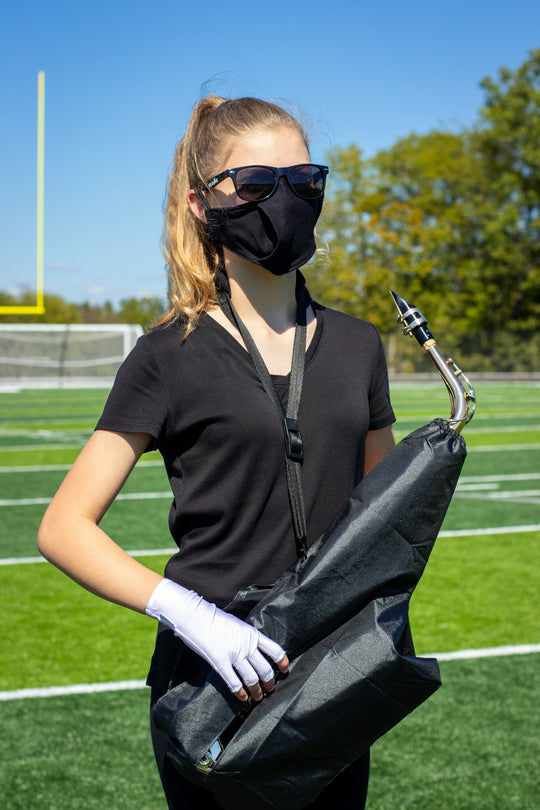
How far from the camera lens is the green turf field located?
344 centimetres

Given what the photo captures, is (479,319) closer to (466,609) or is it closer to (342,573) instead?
(466,609)

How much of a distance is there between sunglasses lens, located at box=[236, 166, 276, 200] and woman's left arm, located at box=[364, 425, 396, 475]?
Answer: 1.72ft

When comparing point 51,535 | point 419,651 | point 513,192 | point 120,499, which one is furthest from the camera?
point 513,192

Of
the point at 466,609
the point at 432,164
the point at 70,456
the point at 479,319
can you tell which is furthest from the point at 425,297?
the point at 466,609

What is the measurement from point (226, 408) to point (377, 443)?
420 mm

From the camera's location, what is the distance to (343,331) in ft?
5.74

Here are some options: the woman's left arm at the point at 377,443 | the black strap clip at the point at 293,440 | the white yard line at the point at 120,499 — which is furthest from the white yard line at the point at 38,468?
the black strap clip at the point at 293,440

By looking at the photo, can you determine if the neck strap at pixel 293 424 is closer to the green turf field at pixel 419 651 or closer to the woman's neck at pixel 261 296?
the woman's neck at pixel 261 296

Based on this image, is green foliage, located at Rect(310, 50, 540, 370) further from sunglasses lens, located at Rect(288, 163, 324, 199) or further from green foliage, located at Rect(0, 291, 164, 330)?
sunglasses lens, located at Rect(288, 163, 324, 199)

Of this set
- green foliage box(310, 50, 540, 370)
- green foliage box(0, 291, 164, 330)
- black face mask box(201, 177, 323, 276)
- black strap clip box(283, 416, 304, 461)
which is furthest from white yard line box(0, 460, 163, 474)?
green foliage box(310, 50, 540, 370)

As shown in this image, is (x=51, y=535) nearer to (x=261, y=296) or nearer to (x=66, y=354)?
(x=261, y=296)

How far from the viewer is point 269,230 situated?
1.67 m

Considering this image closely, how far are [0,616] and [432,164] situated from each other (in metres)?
51.1

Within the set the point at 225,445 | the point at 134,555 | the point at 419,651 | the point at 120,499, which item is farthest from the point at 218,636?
the point at 120,499
